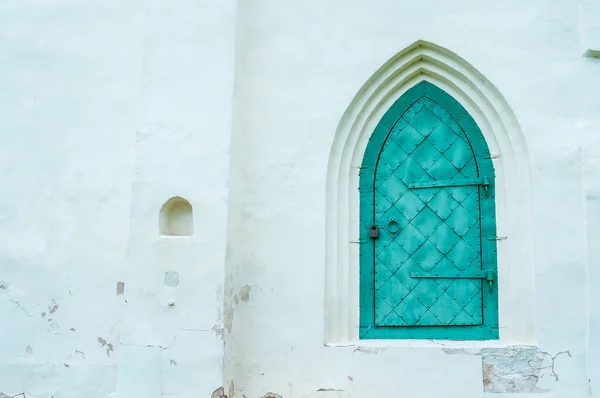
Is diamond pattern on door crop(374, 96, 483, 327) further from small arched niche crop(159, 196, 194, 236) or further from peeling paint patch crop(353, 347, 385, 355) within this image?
small arched niche crop(159, 196, 194, 236)

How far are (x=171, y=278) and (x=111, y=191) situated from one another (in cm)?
87

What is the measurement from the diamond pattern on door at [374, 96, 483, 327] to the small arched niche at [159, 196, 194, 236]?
1208 millimetres

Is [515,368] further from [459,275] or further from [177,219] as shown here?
[177,219]

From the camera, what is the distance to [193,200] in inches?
181

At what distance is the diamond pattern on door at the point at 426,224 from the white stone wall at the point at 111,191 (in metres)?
1.06

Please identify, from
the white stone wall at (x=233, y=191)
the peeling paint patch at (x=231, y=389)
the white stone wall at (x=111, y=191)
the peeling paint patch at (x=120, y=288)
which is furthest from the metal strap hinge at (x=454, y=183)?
the peeling paint patch at (x=120, y=288)

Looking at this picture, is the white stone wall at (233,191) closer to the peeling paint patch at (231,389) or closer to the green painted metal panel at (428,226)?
the peeling paint patch at (231,389)

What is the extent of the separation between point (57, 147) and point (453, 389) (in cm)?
311

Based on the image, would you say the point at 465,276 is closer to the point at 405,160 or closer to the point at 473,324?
the point at 473,324

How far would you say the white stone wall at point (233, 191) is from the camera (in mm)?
4355

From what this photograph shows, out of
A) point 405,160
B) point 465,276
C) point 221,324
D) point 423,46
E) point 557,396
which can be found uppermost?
point 423,46

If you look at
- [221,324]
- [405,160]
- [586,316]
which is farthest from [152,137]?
[586,316]

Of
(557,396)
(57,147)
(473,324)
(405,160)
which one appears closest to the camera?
(557,396)

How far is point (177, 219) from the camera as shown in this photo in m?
4.73
